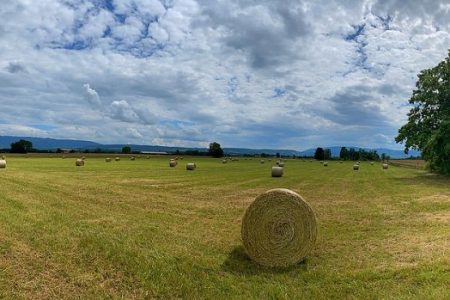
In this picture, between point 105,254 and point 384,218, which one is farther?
point 384,218

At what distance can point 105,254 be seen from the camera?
10594mm

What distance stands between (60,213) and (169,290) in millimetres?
7443

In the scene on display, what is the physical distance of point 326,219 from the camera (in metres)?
16.8

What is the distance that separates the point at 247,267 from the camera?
418 inches

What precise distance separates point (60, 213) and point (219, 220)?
5443 millimetres

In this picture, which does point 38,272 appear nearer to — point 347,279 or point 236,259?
point 236,259

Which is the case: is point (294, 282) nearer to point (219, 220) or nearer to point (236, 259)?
point (236, 259)

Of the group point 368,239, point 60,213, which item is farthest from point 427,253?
point 60,213

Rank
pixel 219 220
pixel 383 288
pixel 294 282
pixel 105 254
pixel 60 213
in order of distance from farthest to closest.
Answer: pixel 219 220 < pixel 60 213 < pixel 105 254 < pixel 294 282 < pixel 383 288

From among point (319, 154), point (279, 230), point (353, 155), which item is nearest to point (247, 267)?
point (279, 230)

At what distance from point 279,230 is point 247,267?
53.9 inches

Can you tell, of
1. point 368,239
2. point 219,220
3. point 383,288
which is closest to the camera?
point 383,288

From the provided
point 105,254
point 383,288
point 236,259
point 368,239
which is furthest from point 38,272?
point 368,239

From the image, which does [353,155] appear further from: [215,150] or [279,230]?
[279,230]
